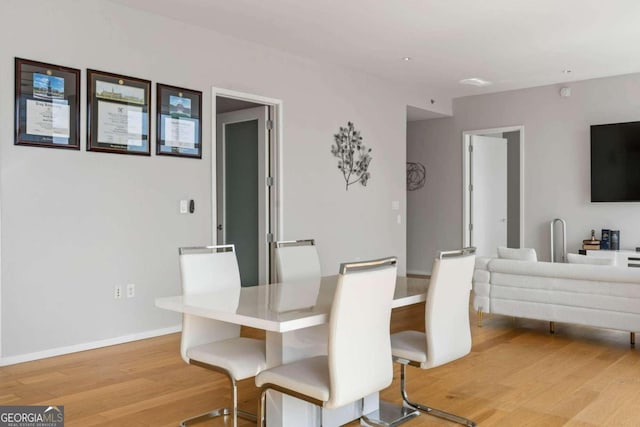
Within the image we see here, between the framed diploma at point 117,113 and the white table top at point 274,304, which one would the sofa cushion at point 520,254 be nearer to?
the white table top at point 274,304

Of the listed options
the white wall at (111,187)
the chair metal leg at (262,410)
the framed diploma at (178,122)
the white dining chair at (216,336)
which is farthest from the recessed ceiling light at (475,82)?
the chair metal leg at (262,410)

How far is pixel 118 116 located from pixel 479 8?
3074 mm

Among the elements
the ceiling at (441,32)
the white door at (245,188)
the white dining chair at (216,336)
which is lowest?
the white dining chair at (216,336)

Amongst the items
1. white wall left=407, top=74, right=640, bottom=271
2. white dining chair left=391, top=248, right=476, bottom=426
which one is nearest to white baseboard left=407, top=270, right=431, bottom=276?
white wall left=407, top=74, right=640, bottom=271

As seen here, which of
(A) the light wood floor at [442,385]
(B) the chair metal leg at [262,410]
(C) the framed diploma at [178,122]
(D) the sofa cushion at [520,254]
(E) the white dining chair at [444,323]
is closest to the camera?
(B) the chair metal leg at [262,410]

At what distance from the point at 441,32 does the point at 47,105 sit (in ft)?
11.4

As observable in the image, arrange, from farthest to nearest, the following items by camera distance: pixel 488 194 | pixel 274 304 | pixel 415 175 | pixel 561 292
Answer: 1. pixel 415 175
2. pixel 488 194
3. pixel 561 292
4. pixel 274 304

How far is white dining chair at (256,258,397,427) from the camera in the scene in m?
2.20

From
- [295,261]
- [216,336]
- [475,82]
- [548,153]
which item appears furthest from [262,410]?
[548,153]

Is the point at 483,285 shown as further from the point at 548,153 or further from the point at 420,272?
the point at 420,272

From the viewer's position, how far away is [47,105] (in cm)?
420

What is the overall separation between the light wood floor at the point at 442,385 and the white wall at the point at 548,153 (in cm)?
315

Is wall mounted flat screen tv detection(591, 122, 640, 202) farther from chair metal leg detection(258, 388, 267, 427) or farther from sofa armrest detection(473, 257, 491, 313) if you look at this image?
chair metal leg detection(258, 388, 267, 427)

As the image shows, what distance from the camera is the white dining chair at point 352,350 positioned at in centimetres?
220
